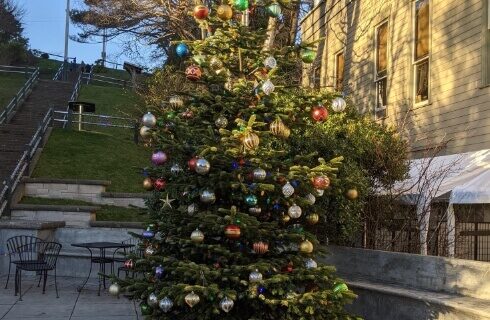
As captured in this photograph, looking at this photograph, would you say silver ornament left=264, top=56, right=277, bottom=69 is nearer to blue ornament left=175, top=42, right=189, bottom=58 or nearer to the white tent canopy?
blue ornament left=175, top=42, right=189, bottom=58

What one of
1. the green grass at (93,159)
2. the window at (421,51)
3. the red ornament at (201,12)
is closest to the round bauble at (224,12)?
the red ornament at (201,12)

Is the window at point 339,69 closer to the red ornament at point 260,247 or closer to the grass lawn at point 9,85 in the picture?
the red ornament at point 260,247

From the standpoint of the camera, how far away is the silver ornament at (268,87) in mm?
5359

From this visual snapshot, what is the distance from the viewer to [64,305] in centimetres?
810

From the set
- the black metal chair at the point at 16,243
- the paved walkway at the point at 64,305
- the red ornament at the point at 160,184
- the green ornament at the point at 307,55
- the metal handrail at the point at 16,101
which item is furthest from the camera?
the metal handrail at the point at 16,101

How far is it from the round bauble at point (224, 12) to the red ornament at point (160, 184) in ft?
5.52

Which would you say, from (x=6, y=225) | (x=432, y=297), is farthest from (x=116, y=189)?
(x=432, y=297)

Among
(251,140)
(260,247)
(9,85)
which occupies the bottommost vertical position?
(260,247)

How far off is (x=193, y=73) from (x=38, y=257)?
18.6 feet

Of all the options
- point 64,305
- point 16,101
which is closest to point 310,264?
point 64,305

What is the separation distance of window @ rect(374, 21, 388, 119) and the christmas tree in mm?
7876

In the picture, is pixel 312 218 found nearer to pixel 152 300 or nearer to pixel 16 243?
pixel 152 300

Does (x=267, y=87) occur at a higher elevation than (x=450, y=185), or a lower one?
higher

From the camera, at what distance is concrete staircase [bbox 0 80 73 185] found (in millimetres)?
16042
